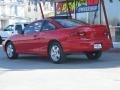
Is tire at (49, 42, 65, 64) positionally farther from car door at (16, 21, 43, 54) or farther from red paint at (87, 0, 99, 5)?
red paint at (87, 0, 99, 5)

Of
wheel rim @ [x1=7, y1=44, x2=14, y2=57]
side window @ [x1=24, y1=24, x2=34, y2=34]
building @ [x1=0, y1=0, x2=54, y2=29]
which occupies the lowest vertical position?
building @ [x1=0, y1=0, x2=54, y2=29]

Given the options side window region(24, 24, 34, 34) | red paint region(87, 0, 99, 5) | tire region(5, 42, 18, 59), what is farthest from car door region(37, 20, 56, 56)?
red paint region(87, 0, 99, 5)

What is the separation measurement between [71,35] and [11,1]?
55342mm

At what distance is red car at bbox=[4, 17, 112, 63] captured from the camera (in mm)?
14250

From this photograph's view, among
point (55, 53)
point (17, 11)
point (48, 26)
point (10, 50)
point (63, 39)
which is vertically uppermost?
point (48, 26)

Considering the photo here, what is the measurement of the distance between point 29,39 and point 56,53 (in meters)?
1.63

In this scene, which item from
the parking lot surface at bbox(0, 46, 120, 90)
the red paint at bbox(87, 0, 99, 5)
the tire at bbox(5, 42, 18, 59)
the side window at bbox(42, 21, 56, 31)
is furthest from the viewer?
the red paint at bbox(87, 0, 99, 5)

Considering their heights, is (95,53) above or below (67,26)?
below

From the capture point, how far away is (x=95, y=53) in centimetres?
1585

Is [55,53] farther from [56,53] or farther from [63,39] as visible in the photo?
[63,39]

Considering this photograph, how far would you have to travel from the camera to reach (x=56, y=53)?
48.1 ft
